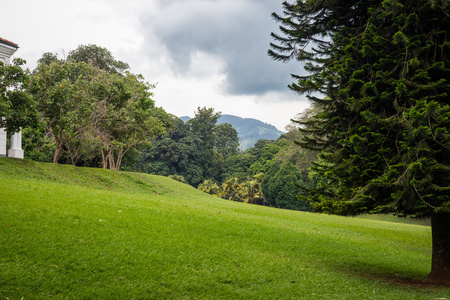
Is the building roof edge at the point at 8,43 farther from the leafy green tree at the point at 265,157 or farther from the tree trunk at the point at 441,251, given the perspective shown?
the leafy green tree at the point at 265,157

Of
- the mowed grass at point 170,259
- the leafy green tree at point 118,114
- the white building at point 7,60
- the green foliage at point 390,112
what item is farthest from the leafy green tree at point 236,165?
the green foliage at point 390,112

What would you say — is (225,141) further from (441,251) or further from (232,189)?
(441,251)

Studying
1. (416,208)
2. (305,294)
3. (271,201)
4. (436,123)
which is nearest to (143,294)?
(305,294)

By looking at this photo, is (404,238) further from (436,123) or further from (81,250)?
(81,250)

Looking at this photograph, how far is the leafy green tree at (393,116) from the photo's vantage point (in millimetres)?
5523

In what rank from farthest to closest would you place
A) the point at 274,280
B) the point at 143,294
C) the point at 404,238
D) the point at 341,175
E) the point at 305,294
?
the point at 404,238, the point at 341,175, the point at 274,280, the point at 305,294, the point at 143,294

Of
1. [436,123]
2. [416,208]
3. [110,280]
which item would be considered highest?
[436,123]

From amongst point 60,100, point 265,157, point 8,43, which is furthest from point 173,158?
point 60,100

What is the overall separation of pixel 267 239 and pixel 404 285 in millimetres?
3726

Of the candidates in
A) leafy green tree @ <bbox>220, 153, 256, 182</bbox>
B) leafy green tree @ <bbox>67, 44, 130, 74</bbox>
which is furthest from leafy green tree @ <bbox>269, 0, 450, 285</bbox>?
leafy green tree @ <bbox>220, 153, 256, 182</bbox>

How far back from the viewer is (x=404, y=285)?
6.98m

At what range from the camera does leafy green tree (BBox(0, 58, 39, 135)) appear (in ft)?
40.3

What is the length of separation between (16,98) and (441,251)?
1540cm

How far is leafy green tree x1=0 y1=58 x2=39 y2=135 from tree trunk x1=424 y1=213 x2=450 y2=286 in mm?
14415
